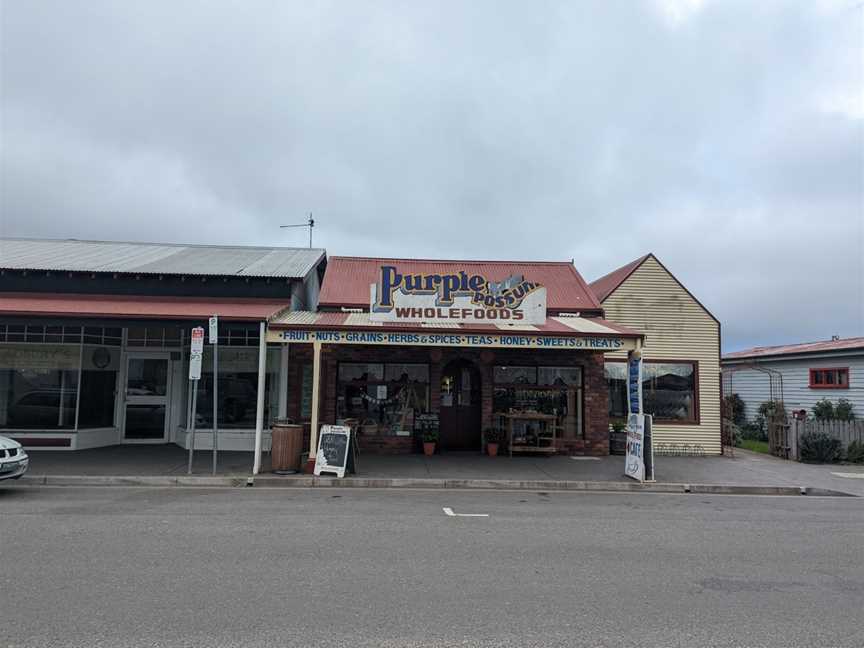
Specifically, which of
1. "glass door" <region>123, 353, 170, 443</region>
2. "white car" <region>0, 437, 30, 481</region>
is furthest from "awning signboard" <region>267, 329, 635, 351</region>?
"glass door" <region>123, 353, 170, 443</region>

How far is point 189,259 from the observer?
16.3m

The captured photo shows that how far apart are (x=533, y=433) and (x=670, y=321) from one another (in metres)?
5.29

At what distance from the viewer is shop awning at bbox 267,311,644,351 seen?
470 inches

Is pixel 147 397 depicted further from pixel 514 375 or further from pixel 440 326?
pixel 514 375

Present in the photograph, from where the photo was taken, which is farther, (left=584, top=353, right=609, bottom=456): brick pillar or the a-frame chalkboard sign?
(left=584, top=353, right=609, bottom=456): brick pillar

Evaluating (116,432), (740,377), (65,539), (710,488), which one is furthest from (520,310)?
(740,377)

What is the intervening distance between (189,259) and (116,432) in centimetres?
482

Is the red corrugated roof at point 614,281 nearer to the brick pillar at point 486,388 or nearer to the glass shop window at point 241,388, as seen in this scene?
the brick pillar at point 486,388

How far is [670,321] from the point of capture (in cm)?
1647

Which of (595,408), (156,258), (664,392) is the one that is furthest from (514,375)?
(156,258)

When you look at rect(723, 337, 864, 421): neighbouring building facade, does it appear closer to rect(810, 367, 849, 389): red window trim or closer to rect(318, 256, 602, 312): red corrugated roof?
rect(810, 367, 849, 389): red window trim

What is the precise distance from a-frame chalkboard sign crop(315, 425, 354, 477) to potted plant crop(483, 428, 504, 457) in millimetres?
4000

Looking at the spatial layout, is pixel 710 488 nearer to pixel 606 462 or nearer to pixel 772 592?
pixel 606 462

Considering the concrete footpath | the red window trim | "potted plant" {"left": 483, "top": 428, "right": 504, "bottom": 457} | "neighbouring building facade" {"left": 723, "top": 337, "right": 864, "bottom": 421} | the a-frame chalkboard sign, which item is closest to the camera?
the concrete footpath
